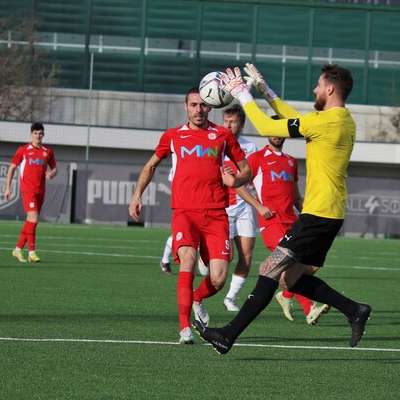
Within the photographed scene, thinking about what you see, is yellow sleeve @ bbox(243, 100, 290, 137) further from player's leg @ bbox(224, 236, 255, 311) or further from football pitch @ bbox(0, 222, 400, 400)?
player's leg @ bbox(224, 236, 255, 311)

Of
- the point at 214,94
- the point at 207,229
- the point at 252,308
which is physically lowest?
the point at 252,308

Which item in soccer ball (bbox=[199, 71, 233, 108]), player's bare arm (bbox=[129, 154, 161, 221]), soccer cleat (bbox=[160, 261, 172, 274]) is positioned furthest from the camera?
soccer cleat (bbox=[160, 261, 172, 274])

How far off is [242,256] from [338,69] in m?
5.66

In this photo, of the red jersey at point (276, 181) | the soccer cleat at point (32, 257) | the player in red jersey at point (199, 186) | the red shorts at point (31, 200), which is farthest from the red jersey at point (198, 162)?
the red shorts at point (31, 200)

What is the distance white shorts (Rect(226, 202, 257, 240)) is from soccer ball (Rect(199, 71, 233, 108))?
4.41 metres

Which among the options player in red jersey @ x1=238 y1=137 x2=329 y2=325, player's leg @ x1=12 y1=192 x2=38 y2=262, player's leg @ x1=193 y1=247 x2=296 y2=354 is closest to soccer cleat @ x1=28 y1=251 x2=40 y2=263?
player's leg @ x1=12 y1=192 x2=38 y2=262

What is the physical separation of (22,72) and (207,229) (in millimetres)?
44172

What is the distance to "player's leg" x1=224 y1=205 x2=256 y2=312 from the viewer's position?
582 inches

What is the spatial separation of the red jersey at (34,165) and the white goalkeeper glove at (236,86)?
42.9 feet

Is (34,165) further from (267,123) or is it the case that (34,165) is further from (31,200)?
(267,123)

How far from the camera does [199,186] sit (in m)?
11.4

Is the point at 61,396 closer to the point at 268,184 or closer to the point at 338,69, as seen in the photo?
the point at 338,69

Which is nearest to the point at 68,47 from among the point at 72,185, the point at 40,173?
the point at 72,185

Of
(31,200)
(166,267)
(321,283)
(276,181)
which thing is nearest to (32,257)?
(31,200)
